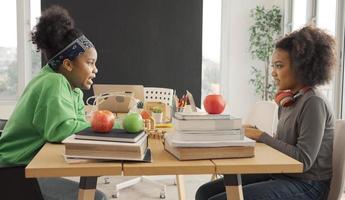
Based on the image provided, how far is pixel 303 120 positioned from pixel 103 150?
0.85 m

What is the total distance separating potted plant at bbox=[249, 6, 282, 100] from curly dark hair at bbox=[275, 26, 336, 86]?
10.5ft

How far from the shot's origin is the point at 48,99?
1450mm

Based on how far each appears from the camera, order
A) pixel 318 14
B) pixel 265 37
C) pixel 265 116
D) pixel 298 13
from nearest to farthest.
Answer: pixel 265 116
pixel 318 14
pixel 298 13
pixel 265 37

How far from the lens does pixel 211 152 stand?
1.25m

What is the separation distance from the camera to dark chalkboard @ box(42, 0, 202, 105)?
465cm


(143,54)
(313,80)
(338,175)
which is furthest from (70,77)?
(143,54)

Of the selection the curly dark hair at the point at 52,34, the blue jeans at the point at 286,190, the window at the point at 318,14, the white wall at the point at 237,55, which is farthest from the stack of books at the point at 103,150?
the white wall at the point at 237,55

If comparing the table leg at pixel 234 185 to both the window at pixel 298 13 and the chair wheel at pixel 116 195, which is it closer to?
the chair wheel at pixel 116 195

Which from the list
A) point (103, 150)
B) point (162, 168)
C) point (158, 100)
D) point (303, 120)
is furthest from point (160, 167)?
point (158, 100)

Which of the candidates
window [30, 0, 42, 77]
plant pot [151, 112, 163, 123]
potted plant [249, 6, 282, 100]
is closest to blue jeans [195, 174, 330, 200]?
plant pot [151, 112, 163, 123]

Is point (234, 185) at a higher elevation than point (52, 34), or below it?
below

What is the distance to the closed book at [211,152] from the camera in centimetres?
123

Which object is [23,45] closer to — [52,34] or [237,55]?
[237,55]

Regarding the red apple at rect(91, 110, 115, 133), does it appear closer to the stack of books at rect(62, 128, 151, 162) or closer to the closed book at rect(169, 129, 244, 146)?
the stack of books at rect(62, 128, 151, 162)
